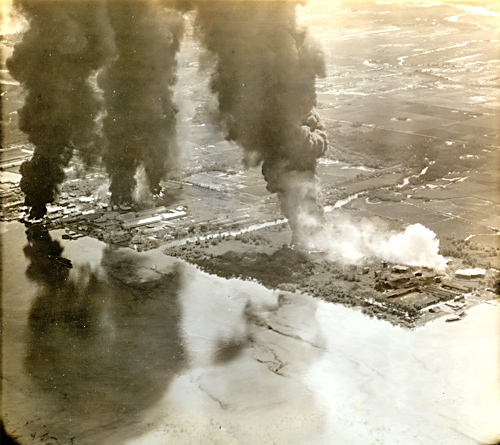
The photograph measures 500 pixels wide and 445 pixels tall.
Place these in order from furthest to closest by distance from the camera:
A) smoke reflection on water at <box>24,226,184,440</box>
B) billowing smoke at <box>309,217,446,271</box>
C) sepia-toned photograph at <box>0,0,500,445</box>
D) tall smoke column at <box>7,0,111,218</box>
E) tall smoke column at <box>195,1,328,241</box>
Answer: tall smoke column at <box>7,0,111,218</box>
tall smoke column at <box>195,1,328,241</box>
billowing smoke at <box>309,217,446,271</box>
smoke reflection on water at <box>24,226,184,440</box>
sepia-toned photograph at <box>0,0,500,445</box>

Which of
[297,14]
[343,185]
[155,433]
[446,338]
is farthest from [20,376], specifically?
[343,185]

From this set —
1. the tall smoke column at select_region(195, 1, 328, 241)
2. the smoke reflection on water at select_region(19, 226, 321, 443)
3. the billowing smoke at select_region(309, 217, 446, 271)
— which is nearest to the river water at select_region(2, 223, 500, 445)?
the smoke reflection on water at select_region(19, 226, 321, 443)

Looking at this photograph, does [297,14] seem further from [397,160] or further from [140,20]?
[397,160]

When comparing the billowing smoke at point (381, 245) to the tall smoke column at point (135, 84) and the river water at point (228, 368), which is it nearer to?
the river water at point (228, 368)

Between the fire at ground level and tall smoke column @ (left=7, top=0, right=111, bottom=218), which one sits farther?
tall smoke column @ (left=7, top=0, right=111, bottom=218)

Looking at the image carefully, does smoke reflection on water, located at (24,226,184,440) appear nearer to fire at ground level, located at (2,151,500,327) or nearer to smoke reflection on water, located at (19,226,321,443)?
smoke reflection on water, located at (19,226,321,443)

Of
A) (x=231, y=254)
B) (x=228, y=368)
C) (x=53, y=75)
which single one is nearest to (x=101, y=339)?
(x=228, y=368)

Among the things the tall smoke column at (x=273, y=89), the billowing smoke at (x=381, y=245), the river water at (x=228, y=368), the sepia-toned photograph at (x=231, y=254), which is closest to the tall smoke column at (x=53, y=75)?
the sepia-toned photograph at (x=231, y=254)
